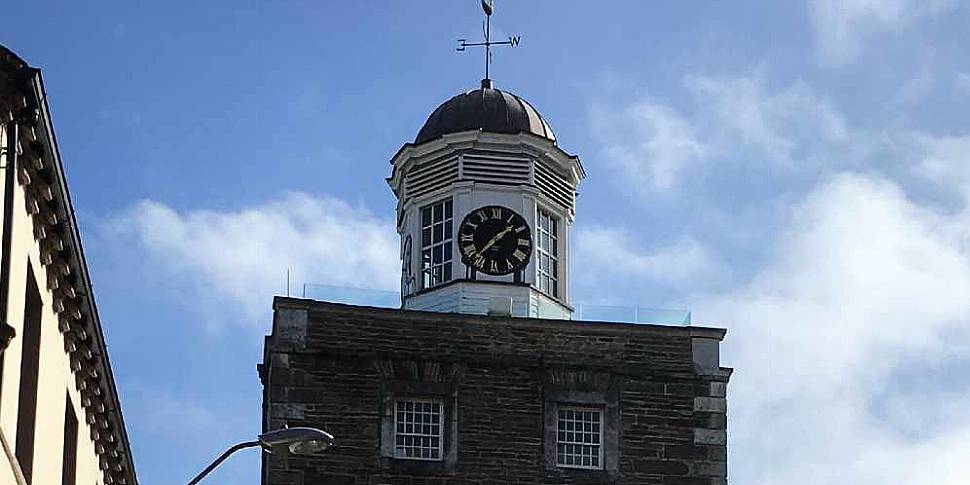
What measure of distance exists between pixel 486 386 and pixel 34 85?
2048 centimetres

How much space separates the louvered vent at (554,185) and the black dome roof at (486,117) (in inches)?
23.4

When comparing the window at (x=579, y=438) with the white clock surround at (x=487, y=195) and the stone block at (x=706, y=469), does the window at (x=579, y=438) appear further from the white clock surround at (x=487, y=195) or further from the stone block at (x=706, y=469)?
the white clock surround at (x=487, y=195)

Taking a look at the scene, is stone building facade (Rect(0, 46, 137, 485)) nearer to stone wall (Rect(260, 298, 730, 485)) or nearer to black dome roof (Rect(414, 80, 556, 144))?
stone wall (Rect(260, 298, 730, 485))

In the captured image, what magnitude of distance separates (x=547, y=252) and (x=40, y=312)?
65.8 feet

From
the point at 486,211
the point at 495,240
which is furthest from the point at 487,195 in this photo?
the point at 495,240

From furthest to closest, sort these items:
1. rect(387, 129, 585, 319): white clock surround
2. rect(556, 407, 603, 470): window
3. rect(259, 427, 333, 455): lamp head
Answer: rect(387, 129, 585, 319): white clock surround
rect(556, 407, 603, 470): window
rect(259, 427, 333, 455): lamp head

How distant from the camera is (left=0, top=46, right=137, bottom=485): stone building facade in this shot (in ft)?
60.5

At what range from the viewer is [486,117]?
4106 cm

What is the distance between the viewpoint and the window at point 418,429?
1475 inches

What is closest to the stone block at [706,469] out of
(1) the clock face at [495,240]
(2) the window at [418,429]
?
(2) the window at [418,429]

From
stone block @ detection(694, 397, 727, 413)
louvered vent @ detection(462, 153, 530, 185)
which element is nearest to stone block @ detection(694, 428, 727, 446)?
stone block @ detection(694, 397, 727, 413)

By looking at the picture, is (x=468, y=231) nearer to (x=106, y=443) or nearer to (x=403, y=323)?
(x=403, y=323)

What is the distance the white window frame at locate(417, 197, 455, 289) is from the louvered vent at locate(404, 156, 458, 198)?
336 millimetres

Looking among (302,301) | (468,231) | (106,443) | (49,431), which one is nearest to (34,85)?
(49,431)
